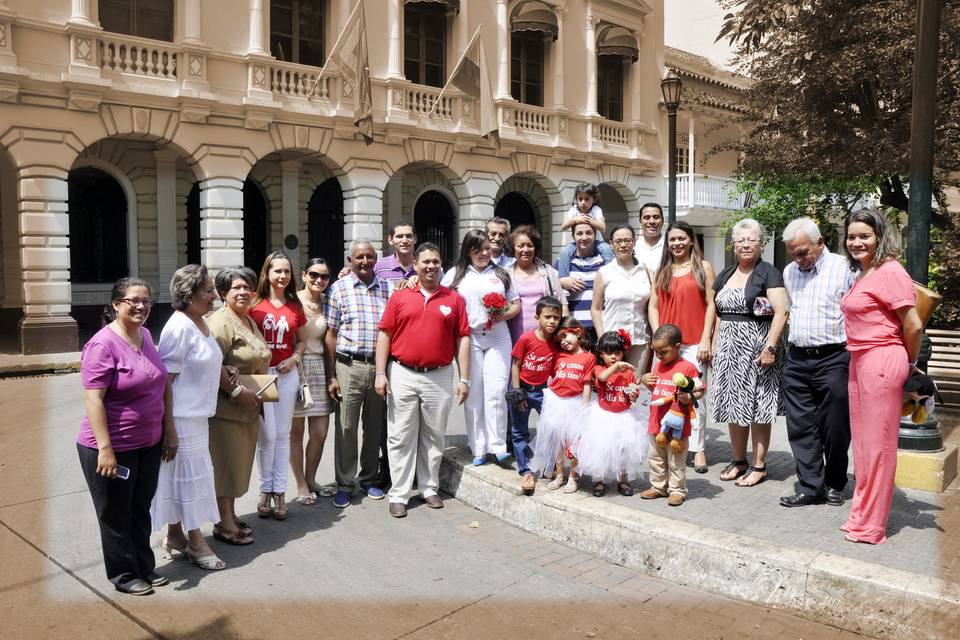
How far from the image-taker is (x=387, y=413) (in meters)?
5.77

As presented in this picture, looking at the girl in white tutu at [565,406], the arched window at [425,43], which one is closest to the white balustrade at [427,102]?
the arched window at [425,43]

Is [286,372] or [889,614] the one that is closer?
[889,614]

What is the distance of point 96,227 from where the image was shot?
17.8 m

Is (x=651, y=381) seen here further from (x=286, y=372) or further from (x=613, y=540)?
(x=286, y=372)

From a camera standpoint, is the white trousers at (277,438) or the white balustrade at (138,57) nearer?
the white trousers at (277,438)

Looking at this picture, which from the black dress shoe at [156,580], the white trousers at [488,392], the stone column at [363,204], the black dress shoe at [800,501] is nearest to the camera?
the black dress shoe at [156,580]

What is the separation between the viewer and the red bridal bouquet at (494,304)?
18.9 feet

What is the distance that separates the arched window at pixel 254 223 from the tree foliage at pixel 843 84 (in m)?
12.1

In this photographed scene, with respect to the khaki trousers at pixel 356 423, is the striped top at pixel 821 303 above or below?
above

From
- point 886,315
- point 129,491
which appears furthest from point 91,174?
point 886,315

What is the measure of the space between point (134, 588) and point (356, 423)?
6.66 feet

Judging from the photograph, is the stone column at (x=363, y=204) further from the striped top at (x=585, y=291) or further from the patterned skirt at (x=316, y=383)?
the patterned skirt at (x=316, y=383)

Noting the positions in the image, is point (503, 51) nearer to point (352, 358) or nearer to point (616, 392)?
point (352, 358)

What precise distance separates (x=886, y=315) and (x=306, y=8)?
1675 centimetres
